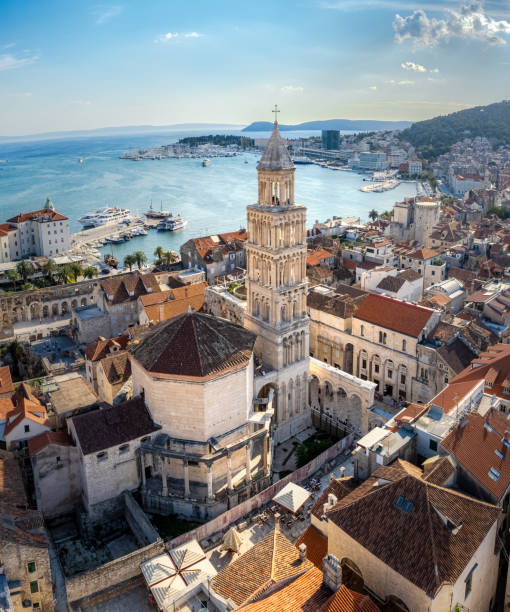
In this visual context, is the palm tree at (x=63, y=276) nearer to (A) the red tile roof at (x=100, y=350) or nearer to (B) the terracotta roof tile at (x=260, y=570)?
(A) the red tile roof at (x=100, y=350)

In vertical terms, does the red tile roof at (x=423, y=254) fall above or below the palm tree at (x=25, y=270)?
above

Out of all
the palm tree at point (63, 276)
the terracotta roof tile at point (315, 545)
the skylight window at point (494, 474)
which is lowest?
the terracotta roof tile at point (315, 545)

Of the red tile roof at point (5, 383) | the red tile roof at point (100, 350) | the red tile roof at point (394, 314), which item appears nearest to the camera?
the red tile roof at point (5, 383)

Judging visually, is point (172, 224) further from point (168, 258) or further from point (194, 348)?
point (194, 348)

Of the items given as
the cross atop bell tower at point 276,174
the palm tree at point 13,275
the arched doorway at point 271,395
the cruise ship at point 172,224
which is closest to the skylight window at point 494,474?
the arched doorway at point 271,395

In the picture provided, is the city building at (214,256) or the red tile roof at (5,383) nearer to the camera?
the red tile roof at (5,383)

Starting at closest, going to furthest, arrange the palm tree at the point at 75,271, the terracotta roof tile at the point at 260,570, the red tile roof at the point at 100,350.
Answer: the terracotta roof tile at the point at 260,570, the red tile roof at the point at 100,350, the palm tree at the point at 75,271

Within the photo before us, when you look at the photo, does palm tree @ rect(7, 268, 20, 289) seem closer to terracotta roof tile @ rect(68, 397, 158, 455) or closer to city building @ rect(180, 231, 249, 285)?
city building @ rect(180, 231, 249, 285)
